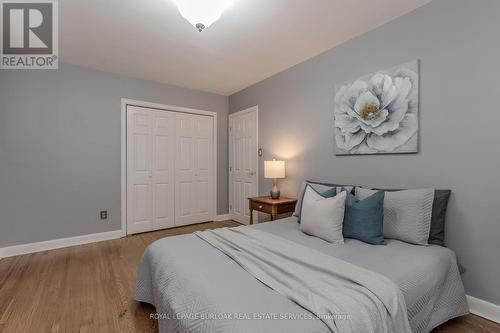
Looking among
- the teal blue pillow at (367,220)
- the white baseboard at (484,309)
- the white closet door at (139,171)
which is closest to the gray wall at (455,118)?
the white baseboard at (484,309)

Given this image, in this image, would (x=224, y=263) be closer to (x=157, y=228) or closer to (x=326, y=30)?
(x=326, y=30)

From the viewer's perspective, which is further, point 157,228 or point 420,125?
point 157,228

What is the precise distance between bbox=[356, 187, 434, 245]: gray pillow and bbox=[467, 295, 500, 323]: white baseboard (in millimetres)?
576

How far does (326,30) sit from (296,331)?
2.60 meters

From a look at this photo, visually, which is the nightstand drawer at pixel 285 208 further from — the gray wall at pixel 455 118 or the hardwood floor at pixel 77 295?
the hardwood floor at pixel 77 295

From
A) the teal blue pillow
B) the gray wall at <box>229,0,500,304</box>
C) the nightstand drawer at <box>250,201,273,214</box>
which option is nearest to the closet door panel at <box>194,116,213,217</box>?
the nightstand drawer at <box>250,201,273,214</box>

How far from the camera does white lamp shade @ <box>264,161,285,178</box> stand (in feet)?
10.9

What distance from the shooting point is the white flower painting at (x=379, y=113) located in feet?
7.07

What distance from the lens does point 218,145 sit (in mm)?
4664

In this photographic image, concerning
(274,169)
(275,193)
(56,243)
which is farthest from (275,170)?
(56,243)

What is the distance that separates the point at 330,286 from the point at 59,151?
3.70 m

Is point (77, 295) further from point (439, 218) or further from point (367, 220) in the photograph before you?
point (439, 218)

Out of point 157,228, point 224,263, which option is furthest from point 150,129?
point 224,263

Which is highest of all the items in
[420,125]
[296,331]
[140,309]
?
[420,125]
